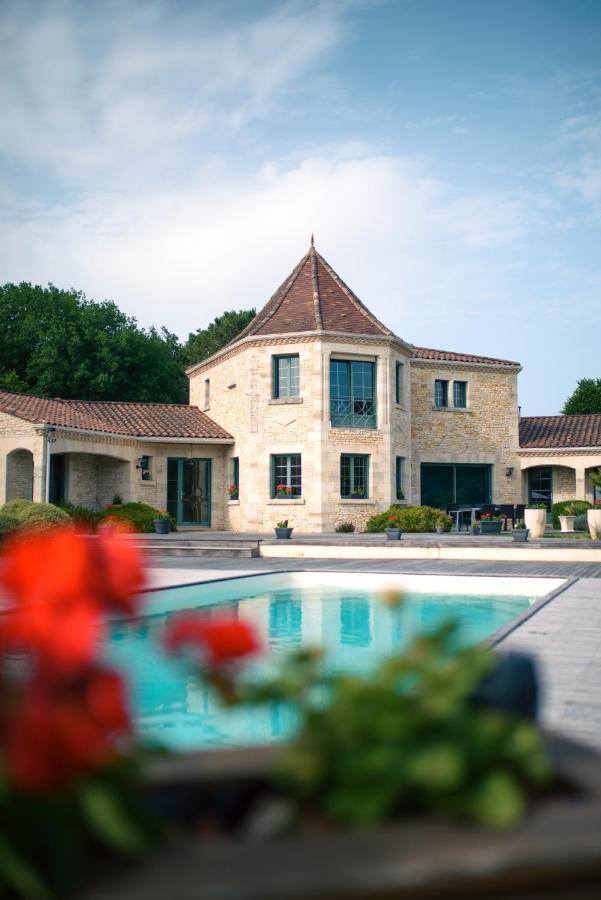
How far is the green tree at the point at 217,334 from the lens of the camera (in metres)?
49.3

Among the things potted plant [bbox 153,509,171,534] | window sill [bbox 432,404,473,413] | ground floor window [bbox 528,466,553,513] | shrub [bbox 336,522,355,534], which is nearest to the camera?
potted plant [bbox 153,509,171,534]

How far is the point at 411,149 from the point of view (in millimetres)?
16672

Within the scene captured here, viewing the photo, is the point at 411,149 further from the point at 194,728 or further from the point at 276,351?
the point at 194,728

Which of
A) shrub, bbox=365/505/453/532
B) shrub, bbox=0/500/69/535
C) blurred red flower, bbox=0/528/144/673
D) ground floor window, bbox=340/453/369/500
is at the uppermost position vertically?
ground floor window, bbox=340/453/369/500

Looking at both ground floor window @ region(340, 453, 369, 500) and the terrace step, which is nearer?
the terrace step

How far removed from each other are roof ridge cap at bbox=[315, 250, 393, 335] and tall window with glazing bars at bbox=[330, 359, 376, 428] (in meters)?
1.60

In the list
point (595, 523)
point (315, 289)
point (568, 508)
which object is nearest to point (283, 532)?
point (595, 523)

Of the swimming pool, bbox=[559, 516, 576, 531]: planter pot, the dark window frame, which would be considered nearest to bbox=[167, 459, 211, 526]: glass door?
the dark window frame

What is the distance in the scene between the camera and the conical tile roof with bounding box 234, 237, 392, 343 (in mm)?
26391

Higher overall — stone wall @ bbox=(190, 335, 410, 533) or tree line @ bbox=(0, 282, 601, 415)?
tree line @ bbox=(0, 282, 601, 415)


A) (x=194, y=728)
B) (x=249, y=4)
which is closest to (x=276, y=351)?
(x=249, y=4)

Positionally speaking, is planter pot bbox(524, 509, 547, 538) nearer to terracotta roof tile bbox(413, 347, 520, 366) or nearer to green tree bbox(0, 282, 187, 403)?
terracotta roof tile bbox(413, 347, 520, 366)

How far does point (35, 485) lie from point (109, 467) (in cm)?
481

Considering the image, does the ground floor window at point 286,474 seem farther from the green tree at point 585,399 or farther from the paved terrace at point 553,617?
the green tree at point 585,399
